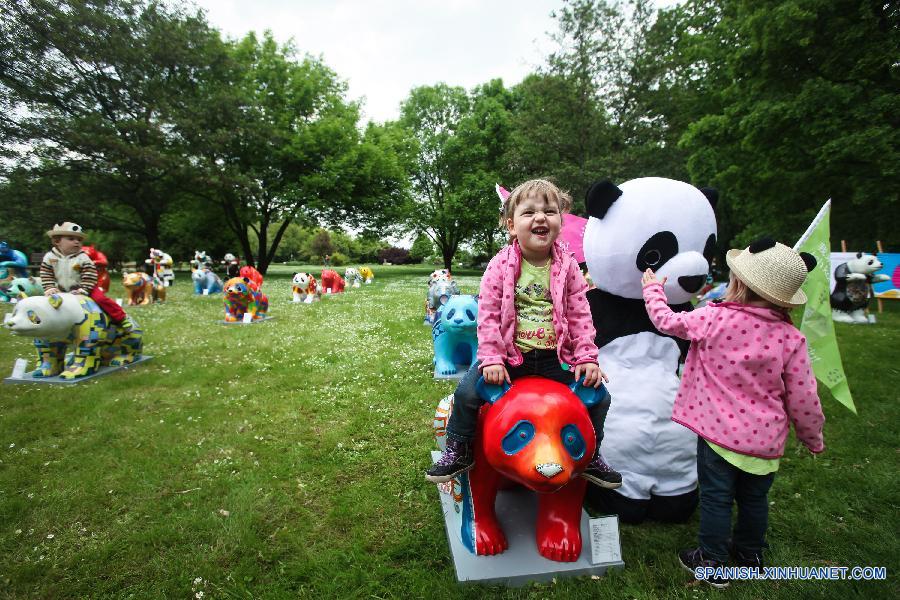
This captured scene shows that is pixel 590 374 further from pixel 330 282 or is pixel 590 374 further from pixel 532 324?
pixel 330 282

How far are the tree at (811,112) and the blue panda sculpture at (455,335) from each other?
35.2ft

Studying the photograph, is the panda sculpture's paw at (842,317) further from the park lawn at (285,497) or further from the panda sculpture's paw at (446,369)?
the panda sculpture's paw at (446,369)

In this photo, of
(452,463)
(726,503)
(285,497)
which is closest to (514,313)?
(452,463)

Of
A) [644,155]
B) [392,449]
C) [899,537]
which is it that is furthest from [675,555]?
[644,155]

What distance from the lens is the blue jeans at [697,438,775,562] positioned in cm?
255

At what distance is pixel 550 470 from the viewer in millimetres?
2113

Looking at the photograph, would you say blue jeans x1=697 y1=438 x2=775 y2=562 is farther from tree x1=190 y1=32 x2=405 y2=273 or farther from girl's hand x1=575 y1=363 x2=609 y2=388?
tree x1=190 y1=32 x2=405 y2=273

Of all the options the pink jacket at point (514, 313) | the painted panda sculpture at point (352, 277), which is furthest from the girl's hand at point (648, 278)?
the painted panda sculpture at point (352, 277)

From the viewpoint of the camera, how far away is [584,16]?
69.6 ft

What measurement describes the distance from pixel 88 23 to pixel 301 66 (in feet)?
40.6

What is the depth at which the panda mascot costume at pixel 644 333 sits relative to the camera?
121 inches

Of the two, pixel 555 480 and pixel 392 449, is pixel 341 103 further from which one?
pixel 555 480

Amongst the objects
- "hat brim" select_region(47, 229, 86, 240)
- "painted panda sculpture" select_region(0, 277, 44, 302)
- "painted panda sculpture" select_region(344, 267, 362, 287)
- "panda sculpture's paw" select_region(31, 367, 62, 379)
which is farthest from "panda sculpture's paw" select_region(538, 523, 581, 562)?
"painted panda sculpture" select_region(344, 267, 362, 287)

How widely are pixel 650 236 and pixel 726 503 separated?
179 centimetres
